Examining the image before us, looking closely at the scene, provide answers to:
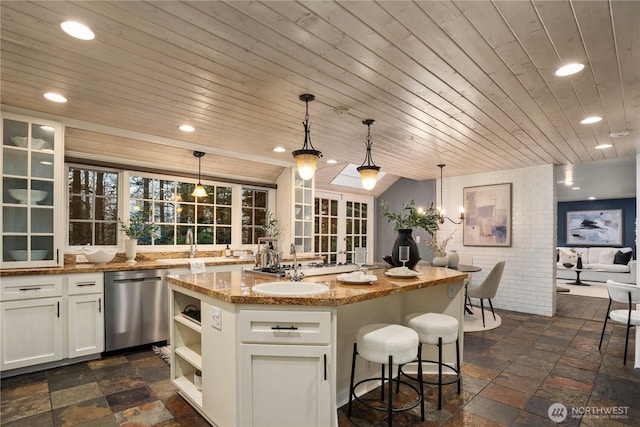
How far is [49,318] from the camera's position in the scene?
10.3 feet

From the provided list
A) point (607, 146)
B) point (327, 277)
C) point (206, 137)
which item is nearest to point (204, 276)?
point (327, 277)

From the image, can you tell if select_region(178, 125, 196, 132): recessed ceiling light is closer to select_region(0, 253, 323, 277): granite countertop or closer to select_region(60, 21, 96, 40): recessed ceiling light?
select_region(0, 253, 323, 277): granite countertop

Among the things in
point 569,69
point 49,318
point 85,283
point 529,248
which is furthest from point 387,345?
point 529,248

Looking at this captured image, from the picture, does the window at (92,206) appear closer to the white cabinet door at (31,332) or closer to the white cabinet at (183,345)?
the white cabinet door at (31,332)

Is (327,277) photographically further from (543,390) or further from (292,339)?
(543,390)

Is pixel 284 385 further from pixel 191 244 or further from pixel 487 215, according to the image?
pixel 487 215

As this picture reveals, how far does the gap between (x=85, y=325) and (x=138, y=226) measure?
1.26m

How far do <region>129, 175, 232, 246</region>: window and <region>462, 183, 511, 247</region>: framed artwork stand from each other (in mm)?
4122

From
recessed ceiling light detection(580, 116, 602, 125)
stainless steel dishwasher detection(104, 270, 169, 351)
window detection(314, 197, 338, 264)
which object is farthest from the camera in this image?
window detection(314, 197, 338, 264)

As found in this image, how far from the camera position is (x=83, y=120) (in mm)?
3287

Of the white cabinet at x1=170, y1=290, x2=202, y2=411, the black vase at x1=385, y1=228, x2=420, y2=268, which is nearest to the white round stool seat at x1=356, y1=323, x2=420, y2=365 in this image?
the black vase at x1=385, y1=228, x2=420, y2=268

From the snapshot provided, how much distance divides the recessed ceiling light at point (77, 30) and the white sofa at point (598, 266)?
10.1 m

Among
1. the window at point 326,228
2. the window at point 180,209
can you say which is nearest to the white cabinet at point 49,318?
the window at point 180,209

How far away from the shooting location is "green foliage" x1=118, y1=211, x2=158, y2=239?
4.09 meters
